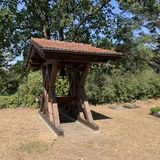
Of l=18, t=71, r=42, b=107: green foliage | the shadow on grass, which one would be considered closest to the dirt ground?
the shadow on grass

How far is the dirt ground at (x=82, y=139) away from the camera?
271 inches

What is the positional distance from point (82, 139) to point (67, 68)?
4431mm

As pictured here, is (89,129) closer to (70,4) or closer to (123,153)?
(123,153)

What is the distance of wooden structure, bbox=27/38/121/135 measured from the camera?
355 inches

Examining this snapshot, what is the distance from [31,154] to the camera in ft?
22.6

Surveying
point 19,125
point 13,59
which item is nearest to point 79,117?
point 19,125

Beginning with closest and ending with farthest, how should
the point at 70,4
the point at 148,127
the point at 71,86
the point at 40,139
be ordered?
1. the point at 40,139
2. the point at 148,127
3. the point at 71,86
4. the point at 70,4

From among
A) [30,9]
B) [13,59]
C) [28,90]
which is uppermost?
[30,9]

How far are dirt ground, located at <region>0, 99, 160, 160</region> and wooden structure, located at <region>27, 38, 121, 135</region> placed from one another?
0.48 meters

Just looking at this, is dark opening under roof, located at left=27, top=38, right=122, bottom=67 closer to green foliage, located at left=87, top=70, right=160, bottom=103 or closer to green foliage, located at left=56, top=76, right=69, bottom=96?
green foliage, located at left=56, top=76, right=69, bottom=96

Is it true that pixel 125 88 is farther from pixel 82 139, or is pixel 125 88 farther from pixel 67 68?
pixel 82 139

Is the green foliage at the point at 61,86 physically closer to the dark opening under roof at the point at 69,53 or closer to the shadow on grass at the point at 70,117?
the shadow on grass at the point at 70,117

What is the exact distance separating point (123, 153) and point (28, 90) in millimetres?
8228

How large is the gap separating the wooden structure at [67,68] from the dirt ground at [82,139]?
0.48 m
